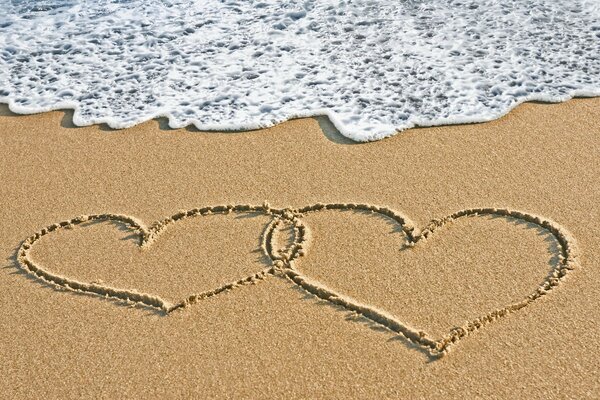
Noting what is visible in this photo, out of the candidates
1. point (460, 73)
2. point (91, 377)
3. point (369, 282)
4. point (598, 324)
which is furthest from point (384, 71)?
point (91, 377)

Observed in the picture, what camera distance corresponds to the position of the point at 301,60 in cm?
498

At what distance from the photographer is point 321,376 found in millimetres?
2678

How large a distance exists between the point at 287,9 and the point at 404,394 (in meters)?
3.77

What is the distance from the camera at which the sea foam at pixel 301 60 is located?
4.42 metres

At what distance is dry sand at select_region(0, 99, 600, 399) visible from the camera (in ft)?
8.87

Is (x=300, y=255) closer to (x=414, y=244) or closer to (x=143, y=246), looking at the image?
(x=414, y=244)

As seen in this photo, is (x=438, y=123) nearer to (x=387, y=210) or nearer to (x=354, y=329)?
(x=387, y=210)

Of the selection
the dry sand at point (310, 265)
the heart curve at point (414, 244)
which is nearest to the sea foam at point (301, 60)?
the dry sand at point (310, 265)

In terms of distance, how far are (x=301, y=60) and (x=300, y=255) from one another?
2.08 meters

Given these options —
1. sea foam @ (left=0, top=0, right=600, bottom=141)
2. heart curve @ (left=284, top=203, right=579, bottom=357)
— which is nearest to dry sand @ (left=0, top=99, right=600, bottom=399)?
heart curve @ (left=284, top=203, right=579, bottom=357)

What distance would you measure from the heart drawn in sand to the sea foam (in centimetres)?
83

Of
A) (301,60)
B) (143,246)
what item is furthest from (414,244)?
(301,60)

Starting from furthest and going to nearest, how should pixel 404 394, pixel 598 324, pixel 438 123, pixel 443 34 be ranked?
pixel 443 34 → pixel 438 123 → pixel 598 324 → pixel 404 394

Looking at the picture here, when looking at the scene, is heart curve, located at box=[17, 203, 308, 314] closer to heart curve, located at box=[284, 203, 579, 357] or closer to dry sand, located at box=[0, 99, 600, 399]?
dry sand, located at box=[0, 99, 600, 399]
